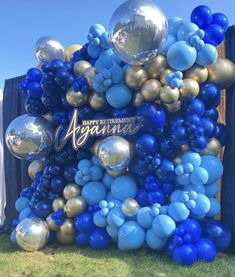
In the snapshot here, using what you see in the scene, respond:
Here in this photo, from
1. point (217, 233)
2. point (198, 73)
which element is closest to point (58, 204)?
point (217, 233)

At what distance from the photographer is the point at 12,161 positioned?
17.5 ft

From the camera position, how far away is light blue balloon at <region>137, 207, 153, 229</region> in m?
3.44

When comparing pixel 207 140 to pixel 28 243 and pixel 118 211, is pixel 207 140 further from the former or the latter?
pixel 28 243

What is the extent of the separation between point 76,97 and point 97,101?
0.77 ft

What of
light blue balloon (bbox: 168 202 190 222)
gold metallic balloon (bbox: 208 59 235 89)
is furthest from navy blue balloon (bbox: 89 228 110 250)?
gold metallic balloon (bbox: 208 59 235 89)

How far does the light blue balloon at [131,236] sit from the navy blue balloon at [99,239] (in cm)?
25

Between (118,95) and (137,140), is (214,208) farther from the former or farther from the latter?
(118,95)

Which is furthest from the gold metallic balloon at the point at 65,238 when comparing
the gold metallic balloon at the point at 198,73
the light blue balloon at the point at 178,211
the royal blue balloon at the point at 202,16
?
the royal blue balloon at the point at 202,16

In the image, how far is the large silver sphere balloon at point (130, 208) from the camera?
349 centimetres

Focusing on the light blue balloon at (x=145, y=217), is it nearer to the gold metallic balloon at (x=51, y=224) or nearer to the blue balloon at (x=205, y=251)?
the blue balloon at (x=205, y=251)

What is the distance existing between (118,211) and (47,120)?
147 cm

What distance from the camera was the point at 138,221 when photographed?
138 inches

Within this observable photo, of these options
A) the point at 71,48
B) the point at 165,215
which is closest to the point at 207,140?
the point at 165,215

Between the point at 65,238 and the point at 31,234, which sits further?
the point at 65,238
